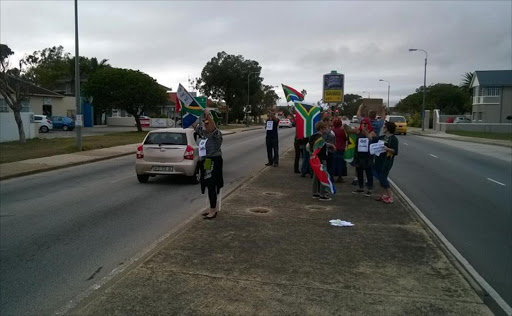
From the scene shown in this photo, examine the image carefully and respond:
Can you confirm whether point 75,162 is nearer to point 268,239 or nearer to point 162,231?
point 162,231

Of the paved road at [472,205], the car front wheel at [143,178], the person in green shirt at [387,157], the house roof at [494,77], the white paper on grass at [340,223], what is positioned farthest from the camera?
the house roof at [494,77]

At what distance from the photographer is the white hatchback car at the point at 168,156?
1159 cm

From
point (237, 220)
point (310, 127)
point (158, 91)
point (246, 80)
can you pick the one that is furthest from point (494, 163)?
point (246, 80)

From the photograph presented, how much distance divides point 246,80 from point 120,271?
212 feet

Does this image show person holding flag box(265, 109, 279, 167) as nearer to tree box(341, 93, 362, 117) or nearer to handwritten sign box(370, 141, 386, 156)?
handwritten sign box(370, 141, 386, 156)

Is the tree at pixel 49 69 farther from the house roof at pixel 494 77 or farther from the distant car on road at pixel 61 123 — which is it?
the house roof at pixel 494 77

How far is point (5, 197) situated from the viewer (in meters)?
10.2

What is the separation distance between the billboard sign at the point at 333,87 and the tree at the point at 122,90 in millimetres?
21229

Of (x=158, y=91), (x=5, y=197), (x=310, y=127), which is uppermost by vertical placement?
(x=158, y=91)

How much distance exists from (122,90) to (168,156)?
26.4m

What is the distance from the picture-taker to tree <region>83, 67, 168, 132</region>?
36281 mm

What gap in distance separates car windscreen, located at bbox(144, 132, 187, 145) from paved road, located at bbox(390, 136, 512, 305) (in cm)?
578

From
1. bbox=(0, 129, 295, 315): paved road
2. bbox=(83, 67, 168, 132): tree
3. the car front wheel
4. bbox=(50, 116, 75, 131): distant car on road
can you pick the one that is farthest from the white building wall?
the car front wheel

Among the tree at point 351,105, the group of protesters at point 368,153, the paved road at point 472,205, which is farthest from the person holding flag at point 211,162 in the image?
the tree at point 351,105
